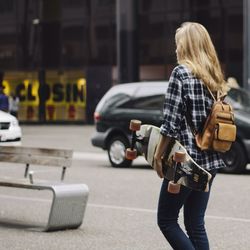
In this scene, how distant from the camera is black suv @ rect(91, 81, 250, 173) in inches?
651

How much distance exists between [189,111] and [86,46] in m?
34.8

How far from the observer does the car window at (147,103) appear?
16734 mm

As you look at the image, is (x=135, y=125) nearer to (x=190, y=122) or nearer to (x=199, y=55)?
(x=190, y=122)

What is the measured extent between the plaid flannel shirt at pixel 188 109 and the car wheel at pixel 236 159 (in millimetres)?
10270

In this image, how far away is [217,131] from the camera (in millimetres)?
5277

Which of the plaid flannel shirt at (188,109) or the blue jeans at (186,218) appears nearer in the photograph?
the plaid flannel shirt at (188,109)

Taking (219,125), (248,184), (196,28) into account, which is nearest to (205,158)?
(219,125)

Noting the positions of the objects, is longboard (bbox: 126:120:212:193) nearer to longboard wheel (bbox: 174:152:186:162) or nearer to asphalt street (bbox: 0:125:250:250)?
longboard wheel (bbox: 174:152:186:162)

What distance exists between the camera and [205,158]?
17.5 feet

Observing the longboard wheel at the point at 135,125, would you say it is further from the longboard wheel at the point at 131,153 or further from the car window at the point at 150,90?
the car window at the point at 150,90

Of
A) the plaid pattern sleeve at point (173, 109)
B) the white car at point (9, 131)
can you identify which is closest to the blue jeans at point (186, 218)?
the plaid pattern sleeve at point (173, 109)

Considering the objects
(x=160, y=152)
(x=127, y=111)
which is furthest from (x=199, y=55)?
(x=127, y=111)

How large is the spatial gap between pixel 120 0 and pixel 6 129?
2022 centimetres

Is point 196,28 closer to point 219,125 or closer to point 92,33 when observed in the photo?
point 219,125
